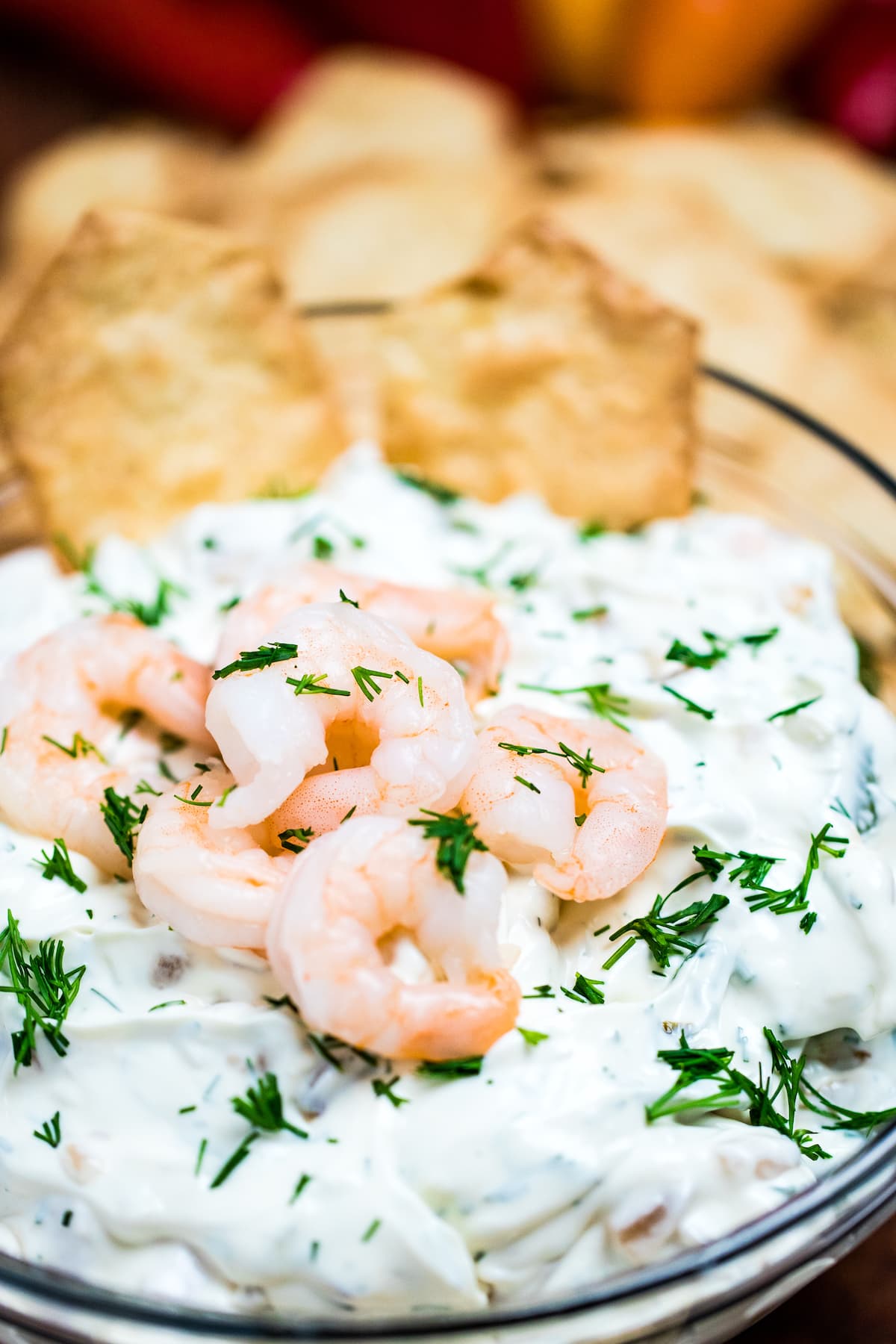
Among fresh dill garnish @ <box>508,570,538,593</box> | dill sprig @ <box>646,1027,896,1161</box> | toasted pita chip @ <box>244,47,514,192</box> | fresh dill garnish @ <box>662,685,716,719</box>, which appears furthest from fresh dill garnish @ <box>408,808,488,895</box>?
toasted pita chip @ <box>244,47,514,192</box>

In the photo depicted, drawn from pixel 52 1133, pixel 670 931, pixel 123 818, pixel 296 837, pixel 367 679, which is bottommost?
pixel 52 1133

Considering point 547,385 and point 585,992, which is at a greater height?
point 547,385

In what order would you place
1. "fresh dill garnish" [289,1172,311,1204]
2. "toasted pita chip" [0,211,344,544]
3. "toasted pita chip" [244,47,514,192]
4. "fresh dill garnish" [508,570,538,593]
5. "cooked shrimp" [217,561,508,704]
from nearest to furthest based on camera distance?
1. "fresh dill garnish" [289,1172,311,1204]
2. "cooked shrimp" [217,561,508,704]
3. "fresh dill garnish" [508,570,538,593]
4. "toasted pita chip" [0,211,344,544]
5. "toasted pita chip" [244,47,514,192]

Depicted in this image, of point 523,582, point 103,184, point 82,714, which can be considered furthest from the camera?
point 103,184

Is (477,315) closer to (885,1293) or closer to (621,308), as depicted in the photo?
(621,308)

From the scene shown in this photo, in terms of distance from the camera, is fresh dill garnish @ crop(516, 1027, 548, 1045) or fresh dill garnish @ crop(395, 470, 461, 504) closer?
fresh dill garnish @ crop(516, 1027, 548, 1045)

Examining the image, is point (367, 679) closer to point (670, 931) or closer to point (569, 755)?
point (569, 755)

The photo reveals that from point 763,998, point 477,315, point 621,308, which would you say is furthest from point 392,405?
point 763,998

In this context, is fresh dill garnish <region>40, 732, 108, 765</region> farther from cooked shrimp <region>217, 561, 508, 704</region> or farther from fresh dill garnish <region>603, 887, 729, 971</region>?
fresh dill garnish <region>603, 887, 729, 971</region>

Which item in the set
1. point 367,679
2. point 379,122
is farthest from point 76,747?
point 379,122
